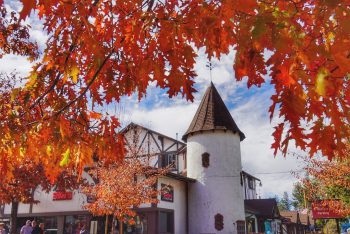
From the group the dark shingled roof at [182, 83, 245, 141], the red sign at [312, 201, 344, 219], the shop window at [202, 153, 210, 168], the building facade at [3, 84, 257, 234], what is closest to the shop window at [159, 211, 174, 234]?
the building facade at [3, 84, 257, 234]

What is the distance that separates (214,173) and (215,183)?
31.2 inches

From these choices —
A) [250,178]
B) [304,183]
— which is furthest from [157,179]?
[250,178]

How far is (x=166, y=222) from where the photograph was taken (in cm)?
2647

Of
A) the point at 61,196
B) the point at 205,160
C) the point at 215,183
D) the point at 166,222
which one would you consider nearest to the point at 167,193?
the point at 166,222

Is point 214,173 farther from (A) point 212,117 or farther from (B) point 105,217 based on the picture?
(B) point 105,217

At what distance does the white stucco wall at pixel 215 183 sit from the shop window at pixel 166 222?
3077mm

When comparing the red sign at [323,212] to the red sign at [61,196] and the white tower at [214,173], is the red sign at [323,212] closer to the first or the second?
the white tower at [214,173]

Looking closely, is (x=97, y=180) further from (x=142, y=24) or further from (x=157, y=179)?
(x=142, y=24)

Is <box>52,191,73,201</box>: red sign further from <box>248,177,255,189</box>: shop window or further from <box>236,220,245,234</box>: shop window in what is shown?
<box>248,177,255,189</box>: shop window

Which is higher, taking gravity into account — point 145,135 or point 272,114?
point 145,135

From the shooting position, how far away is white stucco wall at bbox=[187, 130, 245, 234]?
1160 inches

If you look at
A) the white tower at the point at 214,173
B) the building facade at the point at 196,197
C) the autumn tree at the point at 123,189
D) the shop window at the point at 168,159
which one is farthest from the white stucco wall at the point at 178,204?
the shop window at the point at 168,159

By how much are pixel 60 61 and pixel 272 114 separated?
3.37 metres

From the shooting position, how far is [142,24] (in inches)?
203
